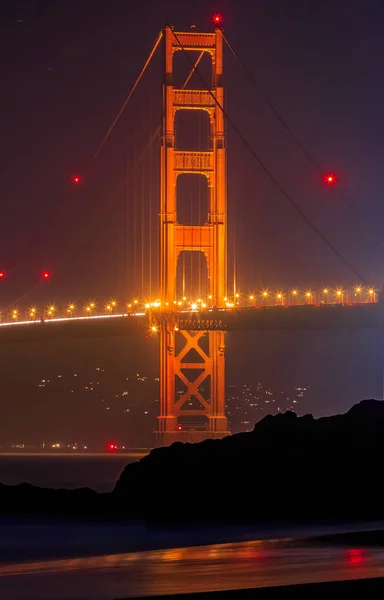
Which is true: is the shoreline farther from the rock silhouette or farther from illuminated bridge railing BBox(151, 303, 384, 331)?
illuminated bridge railing BBox(151, 303, 384, 331)

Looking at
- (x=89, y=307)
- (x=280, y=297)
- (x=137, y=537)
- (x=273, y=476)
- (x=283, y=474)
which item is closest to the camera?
(x=137, y=537)

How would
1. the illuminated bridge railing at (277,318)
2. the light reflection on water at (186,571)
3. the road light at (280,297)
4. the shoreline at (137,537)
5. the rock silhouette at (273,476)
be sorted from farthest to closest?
the illuminated bridge railing at (277,318)
the road light at (280,297)
the rock silhouette at (273,476)
the shoreline at (137,537)
the light reflection on water at (186,571)

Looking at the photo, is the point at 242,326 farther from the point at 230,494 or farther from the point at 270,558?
the point at 270,558

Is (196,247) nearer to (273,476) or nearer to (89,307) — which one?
(89,307)

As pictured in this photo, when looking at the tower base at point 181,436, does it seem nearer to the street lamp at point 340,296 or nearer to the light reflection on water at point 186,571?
the street lamp at point 340,296

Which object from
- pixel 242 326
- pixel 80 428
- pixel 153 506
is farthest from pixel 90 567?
pixel 80 428

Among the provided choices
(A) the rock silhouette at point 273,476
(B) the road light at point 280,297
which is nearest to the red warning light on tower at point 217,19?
(B) the road light at point 280,297

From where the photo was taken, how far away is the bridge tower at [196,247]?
55625 millimetres

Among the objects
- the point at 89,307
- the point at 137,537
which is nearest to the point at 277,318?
the point at 89,307

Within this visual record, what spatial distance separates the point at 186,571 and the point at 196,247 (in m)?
45.3

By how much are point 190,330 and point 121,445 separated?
55641mm

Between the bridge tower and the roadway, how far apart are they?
0.84 metres

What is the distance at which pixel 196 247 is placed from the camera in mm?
56281

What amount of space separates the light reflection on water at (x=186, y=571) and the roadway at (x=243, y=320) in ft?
128
